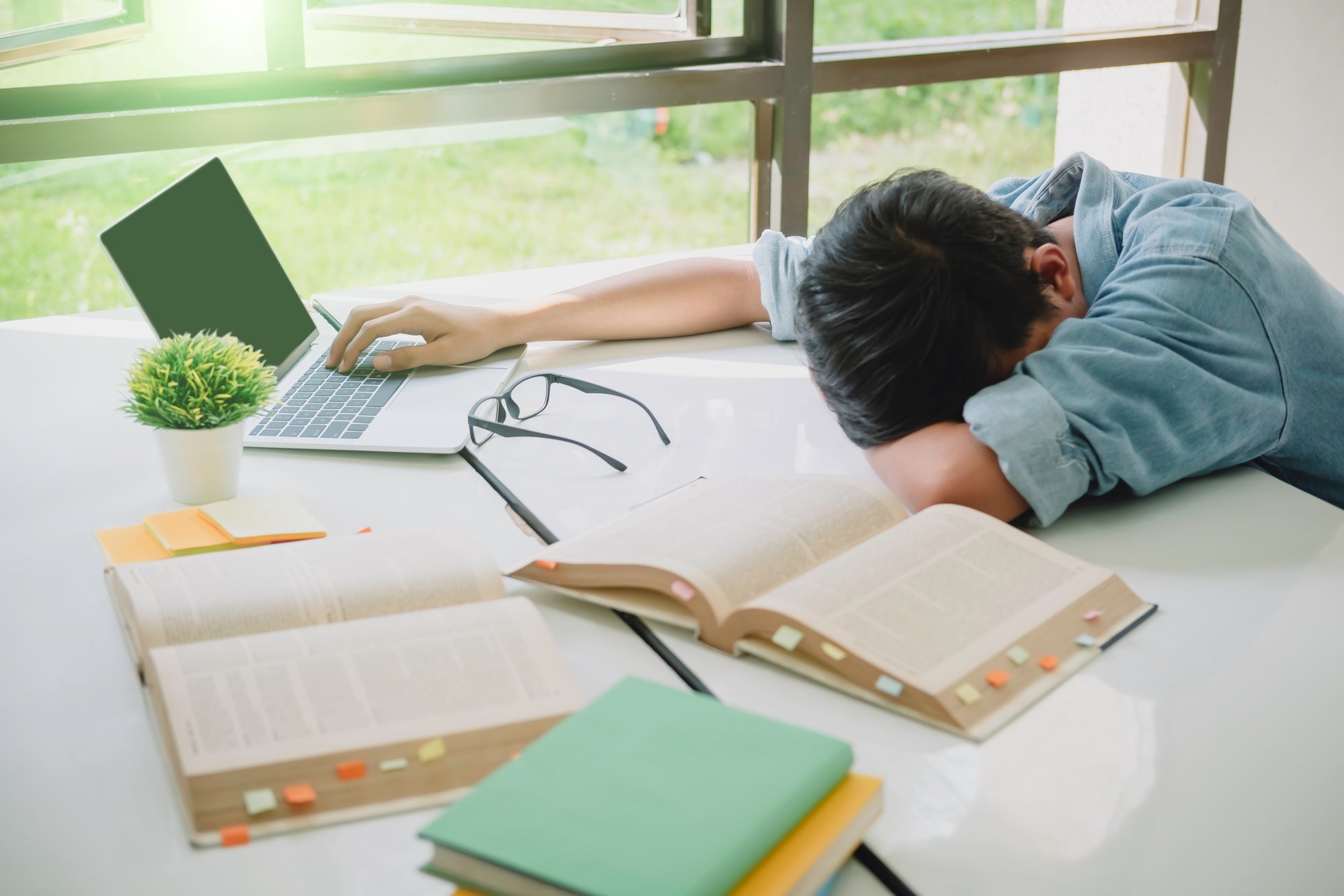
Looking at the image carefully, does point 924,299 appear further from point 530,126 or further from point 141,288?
point 530,126

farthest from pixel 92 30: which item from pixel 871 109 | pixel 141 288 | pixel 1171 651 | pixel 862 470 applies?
pixel 871 109

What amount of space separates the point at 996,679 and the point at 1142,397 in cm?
38

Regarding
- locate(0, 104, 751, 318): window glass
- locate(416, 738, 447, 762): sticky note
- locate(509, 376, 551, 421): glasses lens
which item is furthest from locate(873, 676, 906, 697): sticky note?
locate(0, 104, 751, 318): window glass

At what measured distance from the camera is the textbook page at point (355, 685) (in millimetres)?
629

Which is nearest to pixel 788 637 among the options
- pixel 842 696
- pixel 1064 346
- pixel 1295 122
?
pixel 842 696

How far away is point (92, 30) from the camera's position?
1.92m

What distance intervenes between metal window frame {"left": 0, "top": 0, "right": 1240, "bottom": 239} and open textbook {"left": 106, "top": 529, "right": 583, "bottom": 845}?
127 cm

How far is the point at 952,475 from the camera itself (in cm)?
93

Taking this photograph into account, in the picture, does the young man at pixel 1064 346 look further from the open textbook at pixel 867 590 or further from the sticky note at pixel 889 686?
the sticky note at pixel 889 686

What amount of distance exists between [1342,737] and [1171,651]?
11cm

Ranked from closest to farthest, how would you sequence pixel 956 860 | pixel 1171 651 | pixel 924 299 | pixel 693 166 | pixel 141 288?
pixel 956 860 < pixel 1171 651 < pixel 924 299 < pixel 141 288 < pixel 693 166

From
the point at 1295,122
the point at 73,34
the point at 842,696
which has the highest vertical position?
the point at 73,34

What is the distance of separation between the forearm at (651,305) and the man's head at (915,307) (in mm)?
383

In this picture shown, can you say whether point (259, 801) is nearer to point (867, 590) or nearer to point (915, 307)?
point (867, 590)
